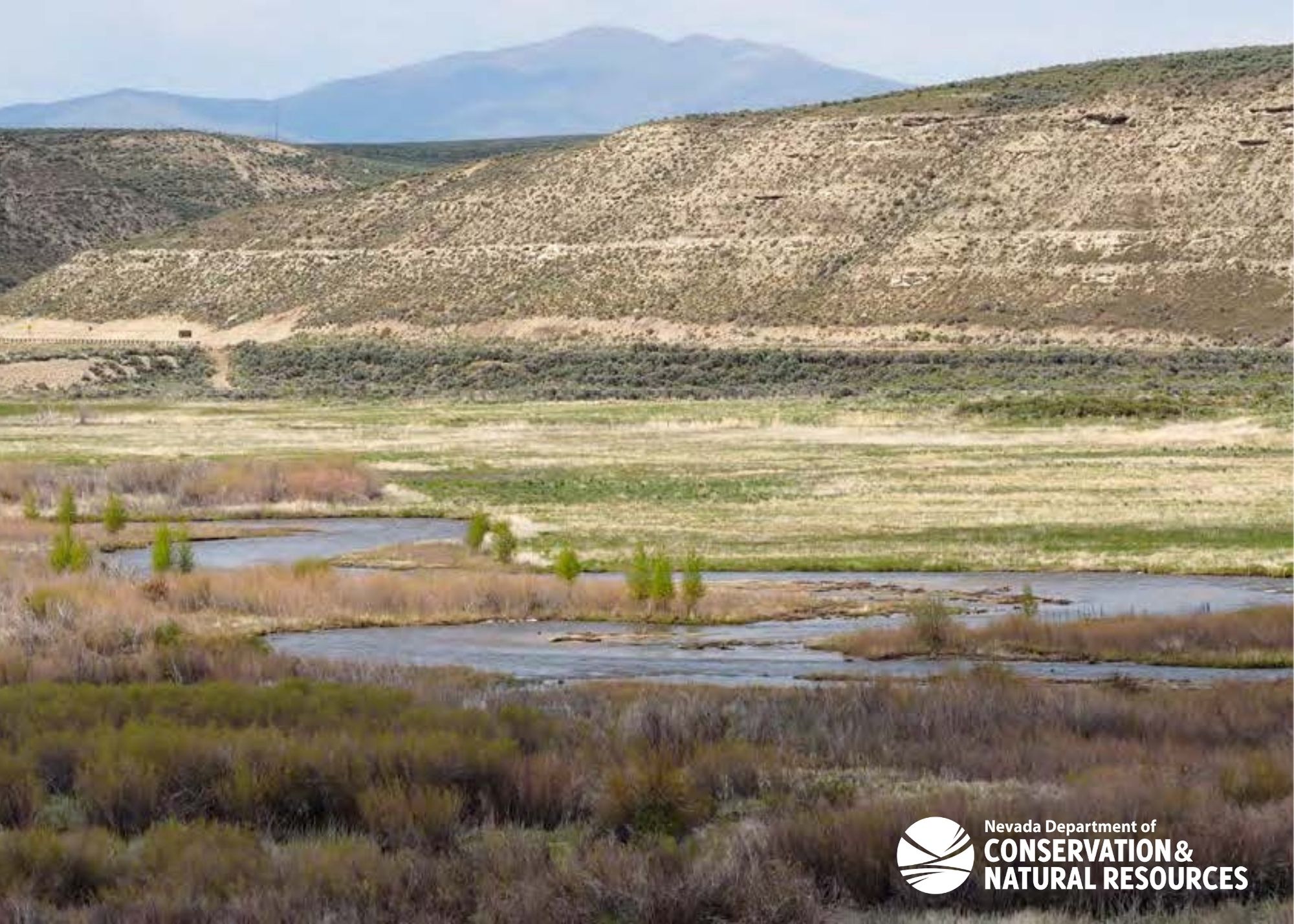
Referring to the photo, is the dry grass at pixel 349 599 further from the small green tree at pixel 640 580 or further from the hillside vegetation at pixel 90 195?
the hillside vegetation at pixel 90 195

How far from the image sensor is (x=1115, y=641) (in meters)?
26.0

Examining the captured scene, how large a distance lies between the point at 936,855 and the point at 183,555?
21.8 metres

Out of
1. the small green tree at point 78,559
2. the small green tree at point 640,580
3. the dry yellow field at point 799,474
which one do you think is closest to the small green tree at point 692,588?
the small green tree at point 640,580

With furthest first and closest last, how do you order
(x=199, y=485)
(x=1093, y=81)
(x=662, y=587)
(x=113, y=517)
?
(x=1093, y=81) → (x=199, y=485) → (x=113, y=517) → (x=662, y=587)

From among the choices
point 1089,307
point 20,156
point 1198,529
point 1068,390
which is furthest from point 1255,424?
point 20,156

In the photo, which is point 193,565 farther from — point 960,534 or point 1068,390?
point 1068,390

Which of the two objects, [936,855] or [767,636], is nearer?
[936,855]

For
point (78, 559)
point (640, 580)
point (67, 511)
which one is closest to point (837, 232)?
point (67, 511)

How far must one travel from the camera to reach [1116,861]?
1285 cm

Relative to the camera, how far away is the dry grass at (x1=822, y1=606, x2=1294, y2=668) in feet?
82.9

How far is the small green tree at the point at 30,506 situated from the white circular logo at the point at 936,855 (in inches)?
1259

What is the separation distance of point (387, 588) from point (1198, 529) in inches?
604

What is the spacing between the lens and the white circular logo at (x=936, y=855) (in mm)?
12750

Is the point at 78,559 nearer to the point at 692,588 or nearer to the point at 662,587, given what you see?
the point at 662,587
